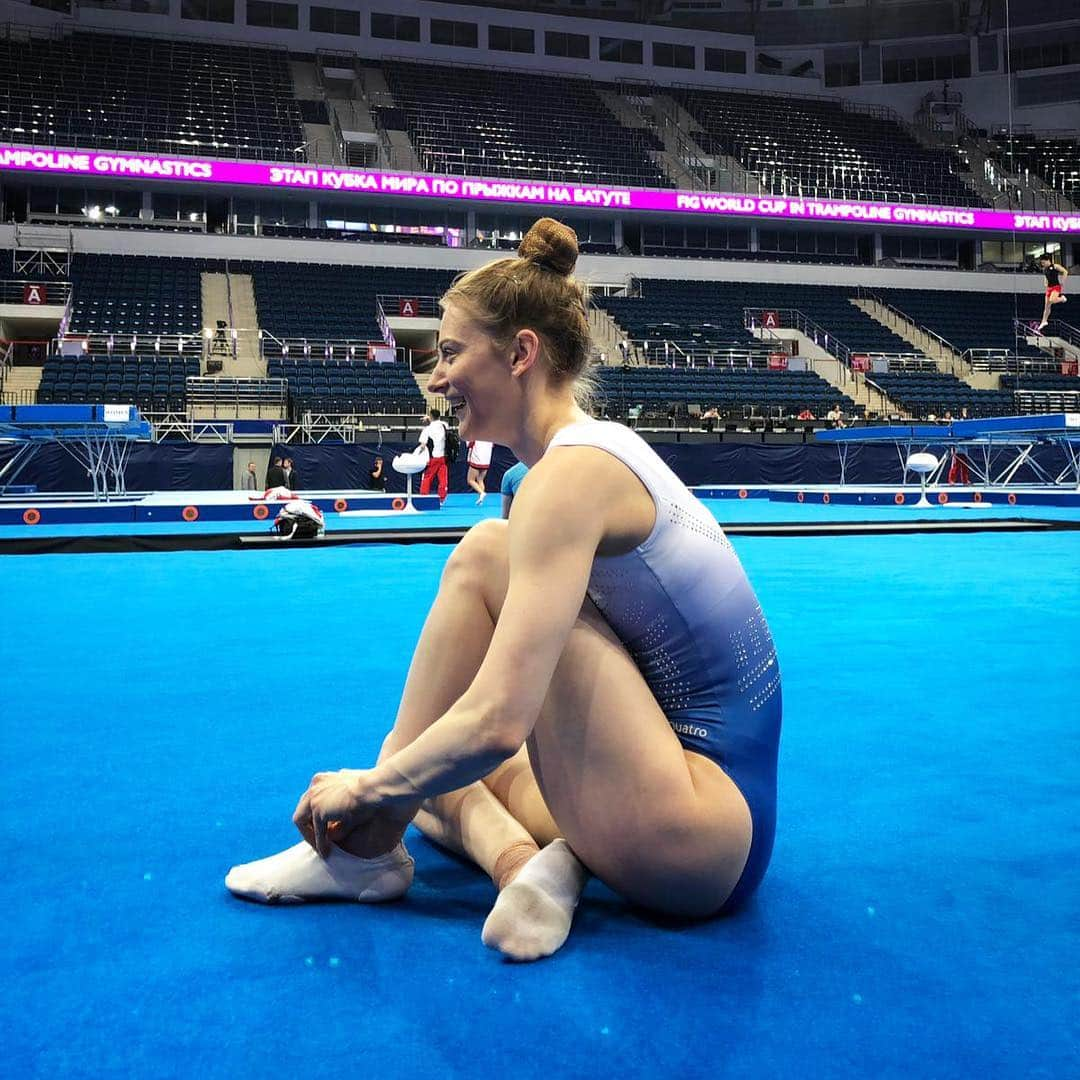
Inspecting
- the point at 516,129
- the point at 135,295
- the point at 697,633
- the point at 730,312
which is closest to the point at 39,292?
the point at 135,295

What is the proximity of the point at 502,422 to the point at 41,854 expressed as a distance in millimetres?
1022

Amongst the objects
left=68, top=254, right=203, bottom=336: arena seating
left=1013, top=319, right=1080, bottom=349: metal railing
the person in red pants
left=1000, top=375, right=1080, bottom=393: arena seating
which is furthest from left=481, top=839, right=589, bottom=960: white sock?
left=1013, top=319, right=1080, bottom=349: metal railing

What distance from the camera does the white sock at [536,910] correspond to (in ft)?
4.16

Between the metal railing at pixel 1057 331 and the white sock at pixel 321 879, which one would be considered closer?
the white sock at pixel 321 879

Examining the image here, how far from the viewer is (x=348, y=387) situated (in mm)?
19062

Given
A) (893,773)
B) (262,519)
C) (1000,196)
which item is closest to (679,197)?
(1000,196)

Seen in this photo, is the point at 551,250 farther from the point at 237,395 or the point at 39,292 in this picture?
the point at 39,292

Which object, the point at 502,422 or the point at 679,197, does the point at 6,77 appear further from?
the point at 502,422

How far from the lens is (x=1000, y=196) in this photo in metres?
29.2

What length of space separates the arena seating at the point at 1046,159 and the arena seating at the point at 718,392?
14.0m

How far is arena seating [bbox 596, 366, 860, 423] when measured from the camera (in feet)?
65.8

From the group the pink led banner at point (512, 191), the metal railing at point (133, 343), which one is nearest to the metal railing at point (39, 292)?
the metal railing at point (133, 343)

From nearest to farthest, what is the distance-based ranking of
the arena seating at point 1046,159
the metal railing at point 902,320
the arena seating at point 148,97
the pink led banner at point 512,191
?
1. the pink led banner at point 512,191
2. the arena seating at point 148,97
3. the metal railing at point 902,320
4. the arena seating at point 1046,159

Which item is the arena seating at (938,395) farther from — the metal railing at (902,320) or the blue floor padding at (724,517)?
the blue floor padding at (724,517)
